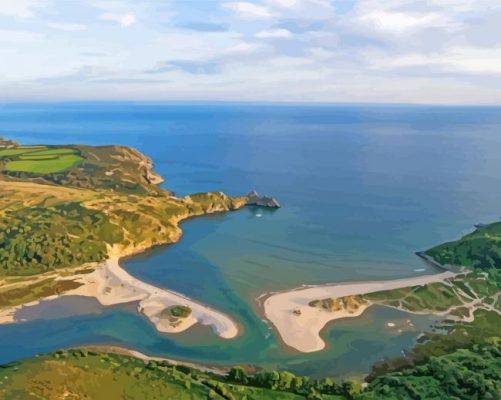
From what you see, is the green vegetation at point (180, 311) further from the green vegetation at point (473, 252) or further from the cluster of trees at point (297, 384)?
the green vegetation at point (473, 252)

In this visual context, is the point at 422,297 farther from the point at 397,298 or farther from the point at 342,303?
the point at 342,303

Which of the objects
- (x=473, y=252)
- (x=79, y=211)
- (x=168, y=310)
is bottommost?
(x=168, y=310)

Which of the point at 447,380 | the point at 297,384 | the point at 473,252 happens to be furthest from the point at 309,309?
the point at 473,252

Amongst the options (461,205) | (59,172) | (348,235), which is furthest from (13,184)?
(461,205)

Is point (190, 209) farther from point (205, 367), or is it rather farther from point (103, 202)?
point (205, 367)

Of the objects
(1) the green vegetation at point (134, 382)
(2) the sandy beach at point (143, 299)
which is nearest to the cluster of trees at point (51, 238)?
(2) the sandy beach at point (143, 299)
